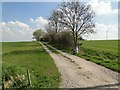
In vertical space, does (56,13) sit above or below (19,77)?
above

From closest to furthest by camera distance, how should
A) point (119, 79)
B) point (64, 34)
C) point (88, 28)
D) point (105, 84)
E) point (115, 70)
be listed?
point (105, 84)
point (119, 79)
point (115, 70)
point (88, 28)
point (64, 34)

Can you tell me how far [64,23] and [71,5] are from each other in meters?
3.48

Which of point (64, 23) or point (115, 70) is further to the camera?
point (64, 23)

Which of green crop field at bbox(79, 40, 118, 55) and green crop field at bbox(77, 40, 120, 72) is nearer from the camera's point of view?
green crop field at bbox(77, 40, 120, 72)

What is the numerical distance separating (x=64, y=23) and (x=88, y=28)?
4473 mm

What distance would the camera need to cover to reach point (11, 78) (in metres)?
14.4

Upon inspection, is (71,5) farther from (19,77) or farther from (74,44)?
(19,77)

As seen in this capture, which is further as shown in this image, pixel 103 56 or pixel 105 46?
pixel 105 46

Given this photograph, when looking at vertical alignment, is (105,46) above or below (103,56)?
above

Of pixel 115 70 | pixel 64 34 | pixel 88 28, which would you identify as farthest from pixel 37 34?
pixel 115 70

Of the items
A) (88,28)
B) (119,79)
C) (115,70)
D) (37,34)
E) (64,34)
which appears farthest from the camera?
(37,34)

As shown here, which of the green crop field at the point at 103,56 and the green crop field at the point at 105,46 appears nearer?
the green crop field at the point at 103,56

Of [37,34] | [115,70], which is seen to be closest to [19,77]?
[115,70]

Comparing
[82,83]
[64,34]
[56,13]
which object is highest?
[56,13]
